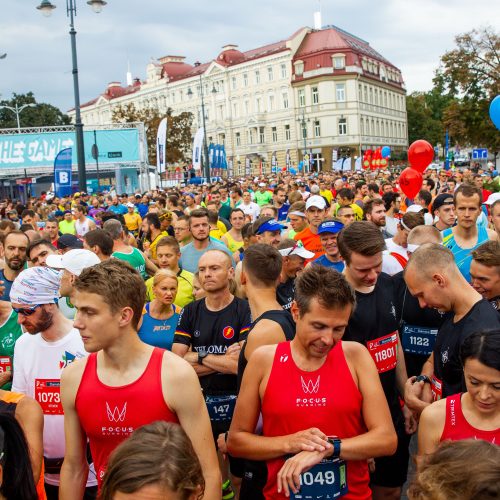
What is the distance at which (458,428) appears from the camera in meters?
2.53

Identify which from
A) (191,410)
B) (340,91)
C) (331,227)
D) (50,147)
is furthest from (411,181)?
(340,91)

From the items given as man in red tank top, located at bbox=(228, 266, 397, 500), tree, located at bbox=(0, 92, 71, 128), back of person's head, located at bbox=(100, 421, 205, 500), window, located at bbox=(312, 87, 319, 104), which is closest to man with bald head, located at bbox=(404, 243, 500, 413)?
man in red tank top, located at bbox=(228, 266, 397, 500)

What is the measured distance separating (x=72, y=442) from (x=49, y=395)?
82cm

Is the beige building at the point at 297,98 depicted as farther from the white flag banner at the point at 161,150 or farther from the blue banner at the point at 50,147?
the white flag banner at the point at 161,150

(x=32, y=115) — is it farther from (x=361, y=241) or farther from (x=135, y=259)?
(x=361, y=241)

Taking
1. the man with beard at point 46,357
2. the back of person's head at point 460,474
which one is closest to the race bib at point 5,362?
the man with beard at point 46,357

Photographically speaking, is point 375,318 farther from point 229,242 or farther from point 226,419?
point 229,242

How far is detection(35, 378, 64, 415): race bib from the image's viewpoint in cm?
346

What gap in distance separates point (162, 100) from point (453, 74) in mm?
69957

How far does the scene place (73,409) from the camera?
272cm

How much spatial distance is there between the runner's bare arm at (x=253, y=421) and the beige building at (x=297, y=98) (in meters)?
67.4

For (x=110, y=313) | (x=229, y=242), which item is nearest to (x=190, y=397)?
(x=110, y=313)

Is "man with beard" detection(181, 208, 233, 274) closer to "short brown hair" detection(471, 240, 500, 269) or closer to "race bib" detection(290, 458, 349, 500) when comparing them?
"short brown hair" detection(471, 240, 500, 269)

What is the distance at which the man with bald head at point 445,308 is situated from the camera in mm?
3076
